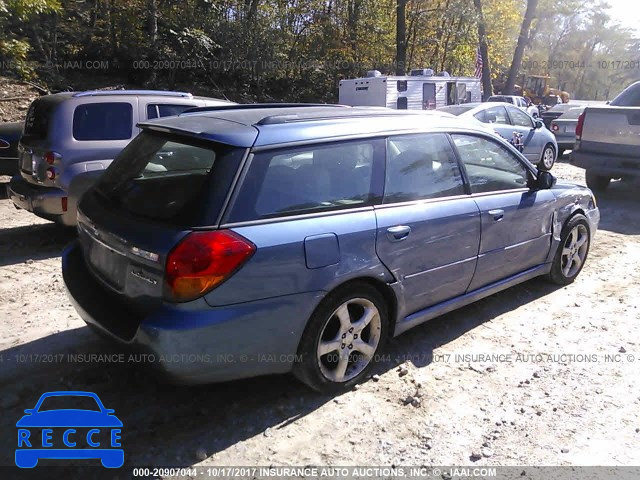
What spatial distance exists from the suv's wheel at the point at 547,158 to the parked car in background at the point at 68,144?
936 centimetres

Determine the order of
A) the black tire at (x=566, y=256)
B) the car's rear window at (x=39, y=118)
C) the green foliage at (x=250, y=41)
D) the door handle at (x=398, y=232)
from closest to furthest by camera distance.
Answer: the door handle at (x=398, y=232) < the black tire at (x=566, y=256) < the car's rear window at (x=39, y=118) < the green foliage at (x=250, y=41)

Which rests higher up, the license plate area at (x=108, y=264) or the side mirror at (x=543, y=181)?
the side mirror at (x=543, y=181)

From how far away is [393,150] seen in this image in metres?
3.62

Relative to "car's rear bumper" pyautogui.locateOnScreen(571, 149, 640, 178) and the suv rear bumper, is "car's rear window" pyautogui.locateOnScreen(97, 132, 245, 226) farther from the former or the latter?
"car's rear bumper" pyautogui.locateOnScreen(571, 149, 640, 178)

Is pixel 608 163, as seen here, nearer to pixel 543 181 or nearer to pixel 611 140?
pixel 611 140

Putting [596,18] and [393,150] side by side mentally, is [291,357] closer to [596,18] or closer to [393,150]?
[393,150]

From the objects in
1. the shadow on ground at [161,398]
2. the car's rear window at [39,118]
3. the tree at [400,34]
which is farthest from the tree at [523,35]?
the shadow on ground at [161,398]

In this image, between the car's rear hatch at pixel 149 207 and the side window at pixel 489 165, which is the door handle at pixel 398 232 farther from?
the car's rear hatch at pixel 149 207

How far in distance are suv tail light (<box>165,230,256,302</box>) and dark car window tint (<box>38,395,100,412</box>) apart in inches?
39.8

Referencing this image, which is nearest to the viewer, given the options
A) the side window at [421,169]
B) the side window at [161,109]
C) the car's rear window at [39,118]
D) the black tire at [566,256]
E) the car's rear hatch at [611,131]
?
the side window at [421,169]

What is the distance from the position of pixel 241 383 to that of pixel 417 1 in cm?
2461

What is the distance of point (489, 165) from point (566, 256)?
4.54 feet

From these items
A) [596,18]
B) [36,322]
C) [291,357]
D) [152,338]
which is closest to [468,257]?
[291,357]

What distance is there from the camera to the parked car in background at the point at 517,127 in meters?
11.0
